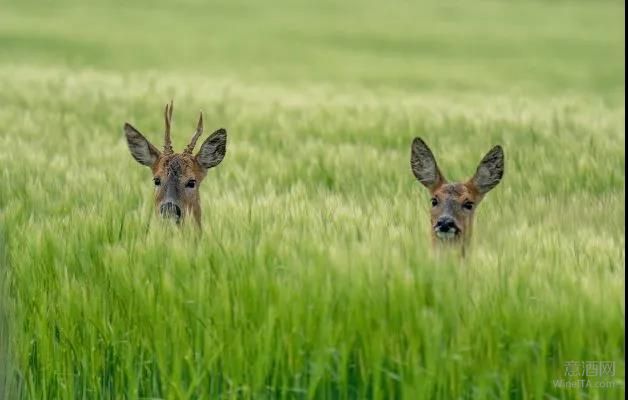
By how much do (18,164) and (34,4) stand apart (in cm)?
3518

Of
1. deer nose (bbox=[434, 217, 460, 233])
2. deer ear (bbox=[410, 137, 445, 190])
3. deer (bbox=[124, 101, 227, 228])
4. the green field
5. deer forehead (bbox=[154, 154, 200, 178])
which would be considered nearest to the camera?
the green field

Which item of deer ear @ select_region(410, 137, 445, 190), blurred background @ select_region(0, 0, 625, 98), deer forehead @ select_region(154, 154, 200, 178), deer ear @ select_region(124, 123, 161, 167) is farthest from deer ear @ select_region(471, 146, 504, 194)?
blurred background @ select_region(0, 0, 625, 98)

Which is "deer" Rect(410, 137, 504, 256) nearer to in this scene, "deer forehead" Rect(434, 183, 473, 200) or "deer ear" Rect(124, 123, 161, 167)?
"deer forehead" Rect(434, 183, 473, 200)

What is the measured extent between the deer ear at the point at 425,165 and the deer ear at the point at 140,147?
1.41 m

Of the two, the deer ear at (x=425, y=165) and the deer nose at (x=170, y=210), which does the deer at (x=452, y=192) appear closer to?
the deer ear at (x=425, y=165)

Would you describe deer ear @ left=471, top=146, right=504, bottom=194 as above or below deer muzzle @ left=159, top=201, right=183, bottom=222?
above

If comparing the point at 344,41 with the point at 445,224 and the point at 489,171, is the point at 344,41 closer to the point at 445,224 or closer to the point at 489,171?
the point at 489,171

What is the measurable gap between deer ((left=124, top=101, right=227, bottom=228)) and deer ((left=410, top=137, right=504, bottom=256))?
3.44 ft

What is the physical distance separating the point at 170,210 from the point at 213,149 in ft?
1.54

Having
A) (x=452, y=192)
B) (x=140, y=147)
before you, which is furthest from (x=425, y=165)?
(x=140, y=147)

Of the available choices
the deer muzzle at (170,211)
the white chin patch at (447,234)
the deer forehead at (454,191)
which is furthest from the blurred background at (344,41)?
the white chin patch at (447,234)

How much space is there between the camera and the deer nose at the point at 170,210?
5534mm

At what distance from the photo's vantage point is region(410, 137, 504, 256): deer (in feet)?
17.6

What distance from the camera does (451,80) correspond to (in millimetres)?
26578
